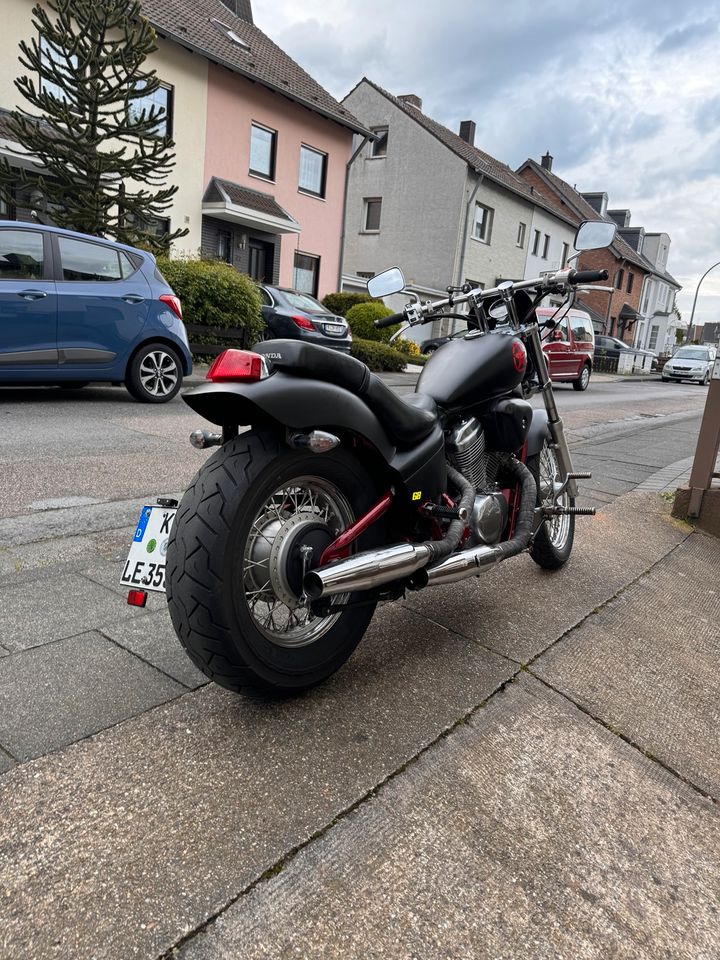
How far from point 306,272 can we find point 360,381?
2174 centimetres

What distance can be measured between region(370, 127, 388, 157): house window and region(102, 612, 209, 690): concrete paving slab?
30.8m

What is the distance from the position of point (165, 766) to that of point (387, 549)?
91 centimetres

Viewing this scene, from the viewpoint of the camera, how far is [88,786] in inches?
73.3

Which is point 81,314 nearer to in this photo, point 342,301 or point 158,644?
point 158,644

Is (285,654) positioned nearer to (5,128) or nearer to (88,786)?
(88,786)

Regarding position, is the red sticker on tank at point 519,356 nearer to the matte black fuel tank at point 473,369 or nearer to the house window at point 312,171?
the matte black fuel tank at point 473,369

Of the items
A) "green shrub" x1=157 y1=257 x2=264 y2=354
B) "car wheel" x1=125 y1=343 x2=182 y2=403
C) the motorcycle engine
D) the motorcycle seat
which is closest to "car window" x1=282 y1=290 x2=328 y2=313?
"green shrub" x1=157 y1=257 x2=264 y2=354

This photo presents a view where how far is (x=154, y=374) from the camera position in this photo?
8453mm

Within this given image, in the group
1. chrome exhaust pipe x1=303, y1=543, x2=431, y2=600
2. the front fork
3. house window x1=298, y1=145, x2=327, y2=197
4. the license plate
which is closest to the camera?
chrome exhaust pipe x1=303, y1=543, x2=431, y2=600

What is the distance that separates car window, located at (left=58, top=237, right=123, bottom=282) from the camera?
291 inches

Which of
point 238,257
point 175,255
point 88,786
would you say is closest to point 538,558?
point 88,786

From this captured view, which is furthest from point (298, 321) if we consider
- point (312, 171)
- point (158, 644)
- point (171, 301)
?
point (158, 644)

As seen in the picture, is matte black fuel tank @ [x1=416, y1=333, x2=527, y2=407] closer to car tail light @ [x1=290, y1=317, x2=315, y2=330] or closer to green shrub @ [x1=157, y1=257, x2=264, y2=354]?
green shrub @ [x1=157, y1=257, x2=264, y2=354]

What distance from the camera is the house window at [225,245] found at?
1948 centimetres
